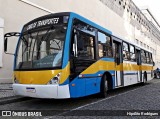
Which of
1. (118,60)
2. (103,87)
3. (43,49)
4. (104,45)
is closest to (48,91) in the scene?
(43,49)

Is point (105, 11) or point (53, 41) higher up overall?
point (105, 11)

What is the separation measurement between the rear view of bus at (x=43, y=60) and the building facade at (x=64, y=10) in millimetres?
5860

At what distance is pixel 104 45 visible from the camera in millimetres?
9742

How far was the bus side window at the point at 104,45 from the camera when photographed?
367 inches

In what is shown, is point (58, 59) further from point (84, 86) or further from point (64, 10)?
point (64, 10)

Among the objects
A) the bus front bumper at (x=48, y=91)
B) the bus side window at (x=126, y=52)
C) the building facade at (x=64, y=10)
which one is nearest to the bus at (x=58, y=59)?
the bus front bumper at (x=48, y=91)

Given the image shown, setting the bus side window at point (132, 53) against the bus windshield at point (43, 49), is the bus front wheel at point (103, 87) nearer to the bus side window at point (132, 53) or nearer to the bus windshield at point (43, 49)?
the bus windshield at point (43, 49)

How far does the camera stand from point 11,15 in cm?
1511

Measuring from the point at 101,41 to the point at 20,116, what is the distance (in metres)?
4.60

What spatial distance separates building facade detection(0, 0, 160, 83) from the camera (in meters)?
14.7

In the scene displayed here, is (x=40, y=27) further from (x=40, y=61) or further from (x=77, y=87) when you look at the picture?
(x=77, y=87)

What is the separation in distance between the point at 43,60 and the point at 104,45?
346cm

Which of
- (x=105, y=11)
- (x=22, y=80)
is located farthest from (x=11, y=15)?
(x=105, y=11)

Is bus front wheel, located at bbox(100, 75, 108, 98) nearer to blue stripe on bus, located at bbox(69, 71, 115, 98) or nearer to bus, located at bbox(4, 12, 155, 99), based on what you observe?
bus, located at bbox(4, 12, 155, 99)
